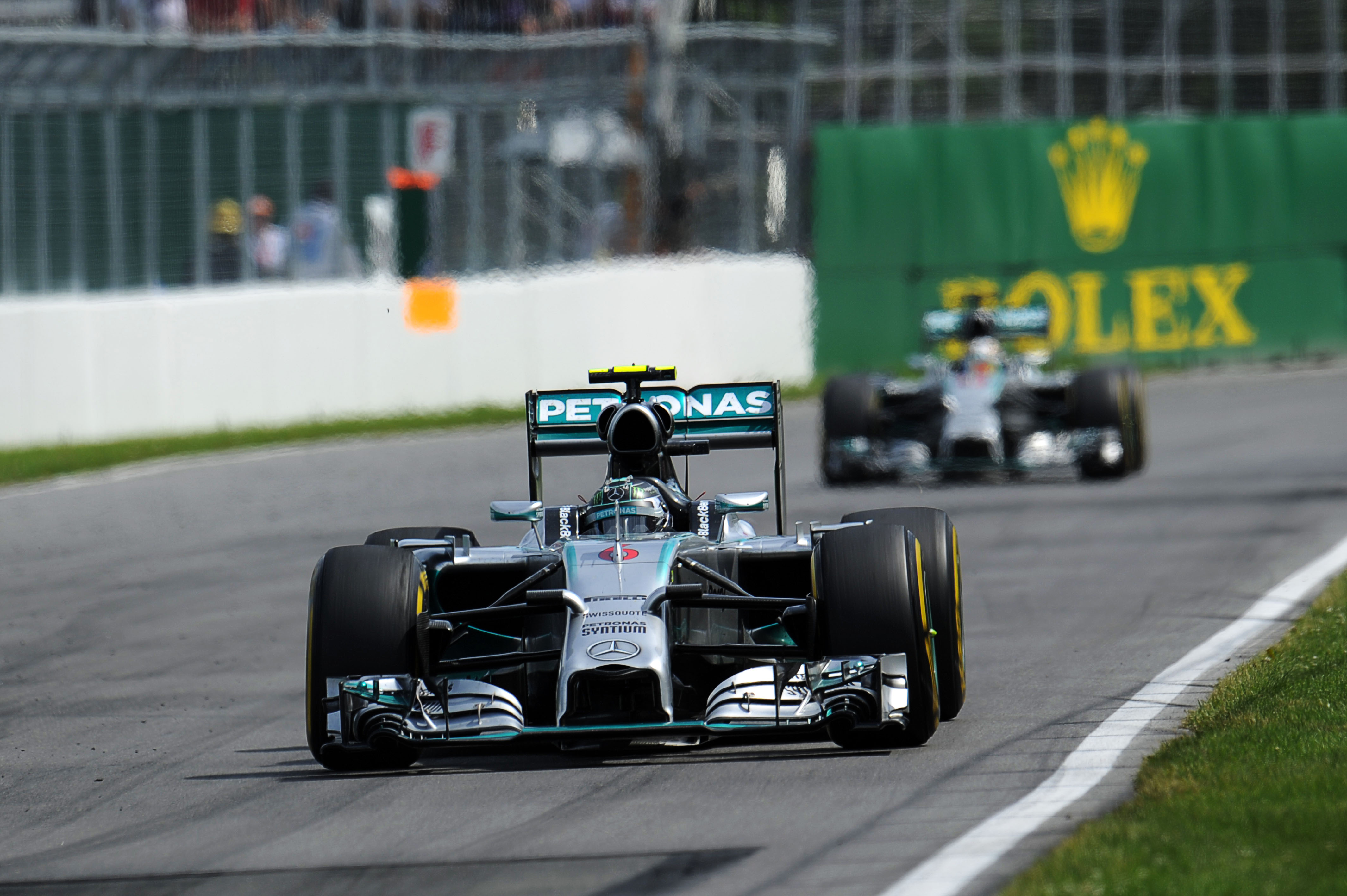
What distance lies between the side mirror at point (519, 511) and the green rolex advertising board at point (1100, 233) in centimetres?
1717

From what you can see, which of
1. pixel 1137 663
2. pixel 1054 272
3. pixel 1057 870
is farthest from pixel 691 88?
pixel 1057 870

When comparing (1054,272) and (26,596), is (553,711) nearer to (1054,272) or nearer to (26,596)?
(26,596)

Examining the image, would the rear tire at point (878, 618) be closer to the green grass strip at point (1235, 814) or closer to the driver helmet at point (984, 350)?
the green grass strip at point (1235, 814)

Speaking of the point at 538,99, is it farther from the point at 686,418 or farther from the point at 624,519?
the point at 624,519

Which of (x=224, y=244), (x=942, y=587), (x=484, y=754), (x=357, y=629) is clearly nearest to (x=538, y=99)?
(x=224, y=244)

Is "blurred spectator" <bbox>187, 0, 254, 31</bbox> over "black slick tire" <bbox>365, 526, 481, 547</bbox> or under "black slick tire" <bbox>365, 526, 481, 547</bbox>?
over

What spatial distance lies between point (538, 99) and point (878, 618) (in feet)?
61.4

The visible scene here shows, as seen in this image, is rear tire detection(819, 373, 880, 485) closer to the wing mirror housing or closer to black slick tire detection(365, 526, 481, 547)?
black slick tire detection(365, 526, 481, 547)

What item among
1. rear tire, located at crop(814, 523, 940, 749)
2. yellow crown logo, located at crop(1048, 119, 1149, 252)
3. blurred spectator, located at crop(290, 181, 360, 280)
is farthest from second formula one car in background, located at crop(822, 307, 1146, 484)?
rear tire, located at crop(814, 523, 940, 749)

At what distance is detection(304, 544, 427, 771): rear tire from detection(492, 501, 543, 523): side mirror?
946 millimetres

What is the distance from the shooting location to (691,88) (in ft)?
88.3

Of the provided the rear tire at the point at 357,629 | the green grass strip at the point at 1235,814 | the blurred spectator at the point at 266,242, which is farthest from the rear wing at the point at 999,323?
the rear tire at the point at 357,629

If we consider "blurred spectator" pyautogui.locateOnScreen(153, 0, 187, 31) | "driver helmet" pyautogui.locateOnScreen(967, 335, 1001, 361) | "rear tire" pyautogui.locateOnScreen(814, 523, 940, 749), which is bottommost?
"rear tire" pyautogui.locateOnScreen(814, 523, 940, 749)

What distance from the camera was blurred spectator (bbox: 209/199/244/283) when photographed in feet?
74.2
